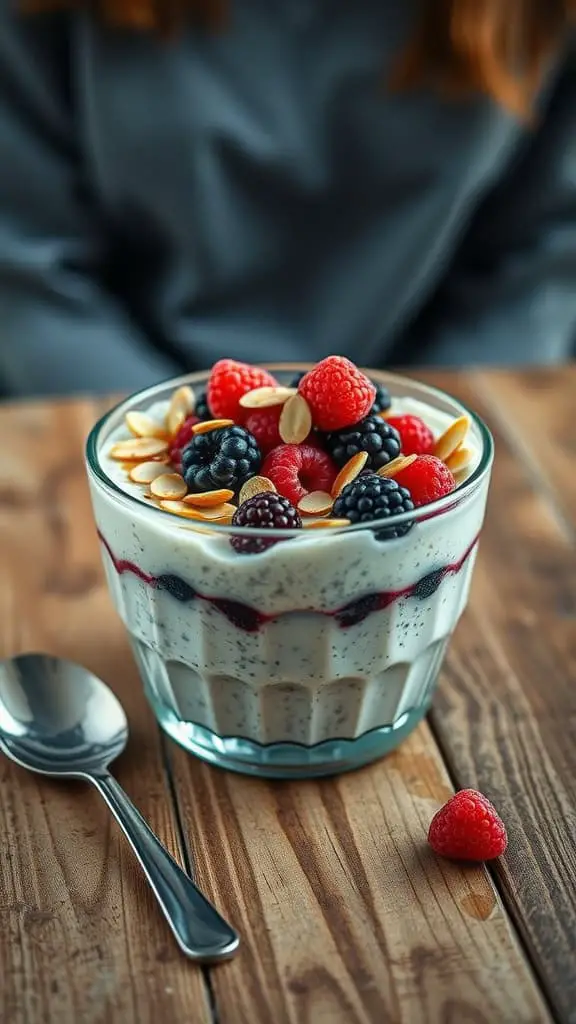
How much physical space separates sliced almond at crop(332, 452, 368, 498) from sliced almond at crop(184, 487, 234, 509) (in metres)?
0.09

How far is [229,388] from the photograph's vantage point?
103 centimetres

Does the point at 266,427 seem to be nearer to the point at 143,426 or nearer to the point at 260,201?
the point at 143,426

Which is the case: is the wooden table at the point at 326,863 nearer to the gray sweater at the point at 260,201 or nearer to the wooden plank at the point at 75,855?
the wooden plank at the point at 75,855

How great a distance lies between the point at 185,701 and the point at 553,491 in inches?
25.8

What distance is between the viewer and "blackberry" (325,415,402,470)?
0.97 metres

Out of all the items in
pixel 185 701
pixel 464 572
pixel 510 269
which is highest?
pixel 464 572

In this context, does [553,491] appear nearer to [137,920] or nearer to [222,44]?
[137,920]

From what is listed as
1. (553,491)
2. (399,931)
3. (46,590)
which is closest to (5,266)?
(46,590)

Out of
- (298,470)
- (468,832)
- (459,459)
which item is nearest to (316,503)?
(298,470)

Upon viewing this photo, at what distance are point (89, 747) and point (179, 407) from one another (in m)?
0.33

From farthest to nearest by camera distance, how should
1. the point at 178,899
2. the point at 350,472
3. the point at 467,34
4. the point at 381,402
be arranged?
1. the point at 467,34
2. the point at 381,402
3. the point at 350,472
4. the point at 178,899

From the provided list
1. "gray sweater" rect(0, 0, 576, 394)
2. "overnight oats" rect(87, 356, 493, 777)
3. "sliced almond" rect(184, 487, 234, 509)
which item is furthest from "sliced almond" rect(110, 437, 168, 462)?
"gray sweater" rect(0, 0, 576, 394)

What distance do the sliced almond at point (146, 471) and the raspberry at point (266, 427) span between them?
0.09m

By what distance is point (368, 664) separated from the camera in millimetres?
970
